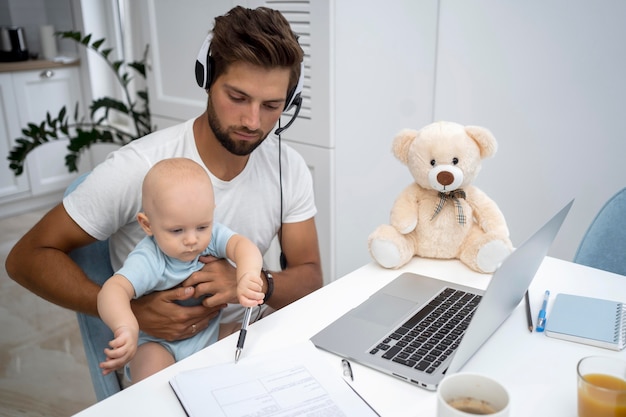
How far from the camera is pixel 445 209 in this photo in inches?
49.5

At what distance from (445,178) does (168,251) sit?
592 millimetres

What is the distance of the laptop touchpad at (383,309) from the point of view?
1047mm

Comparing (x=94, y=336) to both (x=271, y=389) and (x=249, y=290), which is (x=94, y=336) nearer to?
(x=249, y=290)

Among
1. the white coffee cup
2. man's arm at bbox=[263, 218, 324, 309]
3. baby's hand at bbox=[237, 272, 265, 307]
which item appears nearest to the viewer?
the white coffee cup

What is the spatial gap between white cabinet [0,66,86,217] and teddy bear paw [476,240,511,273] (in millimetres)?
3117

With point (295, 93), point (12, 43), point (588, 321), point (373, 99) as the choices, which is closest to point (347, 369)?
point (588, 321)

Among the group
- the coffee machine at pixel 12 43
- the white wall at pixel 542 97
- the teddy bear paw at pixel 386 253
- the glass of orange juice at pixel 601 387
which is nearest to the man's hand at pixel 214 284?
the teddy bear paw at pixel 386 253

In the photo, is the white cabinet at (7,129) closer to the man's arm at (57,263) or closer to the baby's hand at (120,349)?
the man's arm at (57,263)

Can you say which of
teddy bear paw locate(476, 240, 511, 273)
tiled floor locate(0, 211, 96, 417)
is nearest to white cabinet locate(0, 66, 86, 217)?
tiled floor locate(0, 211, 96, 417)

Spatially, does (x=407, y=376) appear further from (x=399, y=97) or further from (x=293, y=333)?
(x=399, y=97)

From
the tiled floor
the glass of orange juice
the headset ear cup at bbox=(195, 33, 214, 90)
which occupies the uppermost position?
the headset ear cup at bbox=(195, 33, 214, 90)

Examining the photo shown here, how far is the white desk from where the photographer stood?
82 centimetres

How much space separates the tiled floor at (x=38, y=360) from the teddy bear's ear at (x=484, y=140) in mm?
1543

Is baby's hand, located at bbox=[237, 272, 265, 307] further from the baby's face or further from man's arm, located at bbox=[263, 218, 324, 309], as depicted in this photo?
man's arm, located at bbox=[263, 218, 324, 309]
